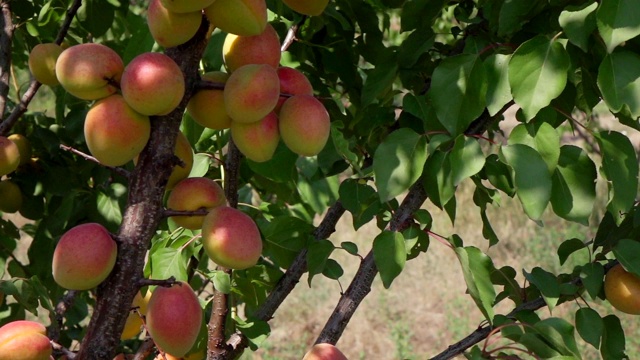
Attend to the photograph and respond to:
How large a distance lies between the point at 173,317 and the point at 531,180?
406mm

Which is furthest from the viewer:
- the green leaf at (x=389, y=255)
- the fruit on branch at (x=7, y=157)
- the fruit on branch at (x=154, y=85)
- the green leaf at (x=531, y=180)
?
the fruit on branch at (x=7, y=157)

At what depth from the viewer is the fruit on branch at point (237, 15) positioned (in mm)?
706

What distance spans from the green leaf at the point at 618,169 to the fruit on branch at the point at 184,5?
20.4 inches

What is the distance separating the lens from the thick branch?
680mm

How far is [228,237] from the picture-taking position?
0.73 m

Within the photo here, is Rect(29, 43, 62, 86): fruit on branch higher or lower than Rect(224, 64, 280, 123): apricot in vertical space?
lower

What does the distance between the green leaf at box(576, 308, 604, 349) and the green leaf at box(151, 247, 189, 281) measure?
0.53 m

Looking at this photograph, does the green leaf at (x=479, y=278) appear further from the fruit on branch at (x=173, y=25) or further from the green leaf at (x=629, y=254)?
the fruit on branch at (x=173, y=25)

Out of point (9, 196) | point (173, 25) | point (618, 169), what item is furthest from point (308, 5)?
point (9, 196)

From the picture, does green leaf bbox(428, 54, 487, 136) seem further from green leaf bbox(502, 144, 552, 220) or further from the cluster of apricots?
the cluster of apricots

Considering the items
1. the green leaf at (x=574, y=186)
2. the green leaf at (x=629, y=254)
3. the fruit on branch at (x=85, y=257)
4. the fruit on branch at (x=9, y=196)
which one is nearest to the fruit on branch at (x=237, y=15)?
the fruit on branch at (x=85, y=257)

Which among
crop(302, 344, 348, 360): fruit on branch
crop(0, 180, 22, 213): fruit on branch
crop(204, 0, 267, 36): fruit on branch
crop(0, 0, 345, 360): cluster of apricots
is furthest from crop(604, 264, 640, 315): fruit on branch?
crop(0, 180, 22, 213): fruit on branch

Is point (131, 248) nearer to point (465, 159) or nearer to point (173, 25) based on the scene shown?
point (173, 25)

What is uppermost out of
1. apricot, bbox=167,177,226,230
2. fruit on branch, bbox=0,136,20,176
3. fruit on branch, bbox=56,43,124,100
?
fruit on branch, bbox=56,43,124,100
